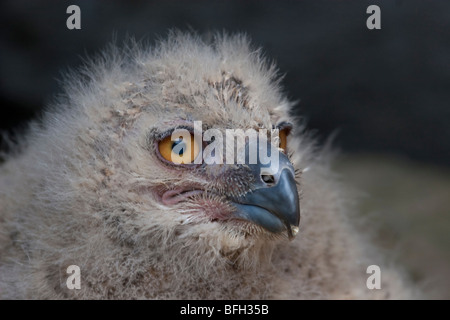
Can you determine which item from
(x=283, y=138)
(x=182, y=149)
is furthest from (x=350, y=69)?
(x=182, y=149)

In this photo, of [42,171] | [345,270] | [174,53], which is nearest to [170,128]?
[174,53]

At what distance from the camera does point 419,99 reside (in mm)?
5566

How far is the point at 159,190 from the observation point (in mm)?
2936

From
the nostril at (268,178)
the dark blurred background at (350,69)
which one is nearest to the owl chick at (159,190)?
the nostril at (268,178)

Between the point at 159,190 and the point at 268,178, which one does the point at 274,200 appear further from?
the point at 159,190

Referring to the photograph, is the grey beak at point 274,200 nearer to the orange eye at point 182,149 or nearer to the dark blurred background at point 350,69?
the orange eye at point 182,149

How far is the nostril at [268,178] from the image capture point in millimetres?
2770

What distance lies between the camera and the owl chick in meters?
2.87

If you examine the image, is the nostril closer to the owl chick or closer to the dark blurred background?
the owl chick

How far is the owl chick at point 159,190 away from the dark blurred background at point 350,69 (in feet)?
4.43

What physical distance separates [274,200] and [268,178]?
0.31 feet

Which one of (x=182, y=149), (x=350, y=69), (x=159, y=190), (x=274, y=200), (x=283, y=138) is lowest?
(x=274, y=200)
